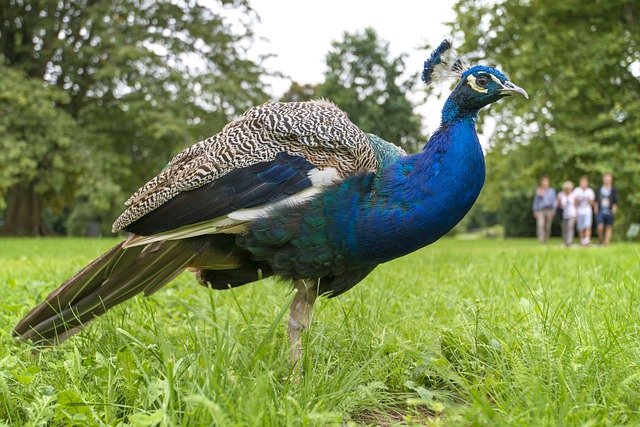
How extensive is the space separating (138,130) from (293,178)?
66.3 feet

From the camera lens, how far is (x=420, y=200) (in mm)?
2814

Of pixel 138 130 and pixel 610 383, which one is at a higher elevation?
pixel 138 130

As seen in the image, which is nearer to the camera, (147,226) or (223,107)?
(147,226)

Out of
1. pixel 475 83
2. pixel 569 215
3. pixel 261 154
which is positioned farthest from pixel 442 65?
pixel 569 215

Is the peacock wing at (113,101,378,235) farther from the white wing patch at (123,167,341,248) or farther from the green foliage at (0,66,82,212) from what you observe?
the green foliage at (0,66,82,212)

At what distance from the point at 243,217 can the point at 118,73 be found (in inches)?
661

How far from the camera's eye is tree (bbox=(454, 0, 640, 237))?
58.9ft

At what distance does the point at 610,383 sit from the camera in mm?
2328

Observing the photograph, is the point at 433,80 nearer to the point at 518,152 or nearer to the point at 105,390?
the point at 105,390

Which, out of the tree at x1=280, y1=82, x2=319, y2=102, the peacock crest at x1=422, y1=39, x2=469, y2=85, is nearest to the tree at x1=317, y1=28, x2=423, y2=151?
the tree at x1=280, y1=82, x2=319, y2=102

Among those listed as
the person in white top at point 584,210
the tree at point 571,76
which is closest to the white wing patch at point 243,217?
the person in white top at point 584,210

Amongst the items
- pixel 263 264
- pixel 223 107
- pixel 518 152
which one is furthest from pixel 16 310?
pixel 518 152

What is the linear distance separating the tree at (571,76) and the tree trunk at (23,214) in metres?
14.3

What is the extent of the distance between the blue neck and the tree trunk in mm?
20196
